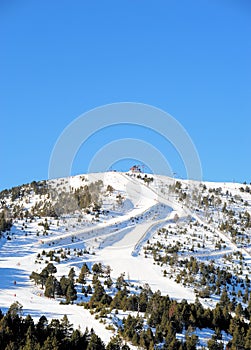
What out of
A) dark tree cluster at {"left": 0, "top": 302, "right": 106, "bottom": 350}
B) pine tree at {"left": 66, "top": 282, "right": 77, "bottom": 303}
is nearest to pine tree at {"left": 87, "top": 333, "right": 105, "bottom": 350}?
dark tree cluster at {"left": 0, "top": 302, "right": 106, "bottom": 350}

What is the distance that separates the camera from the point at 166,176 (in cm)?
18588

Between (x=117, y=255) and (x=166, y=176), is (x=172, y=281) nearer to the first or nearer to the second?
(x=117, y=255)

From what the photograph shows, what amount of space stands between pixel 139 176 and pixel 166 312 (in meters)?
124

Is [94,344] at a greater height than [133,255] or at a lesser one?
lesser

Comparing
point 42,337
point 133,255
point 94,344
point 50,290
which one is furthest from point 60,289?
point 133,255

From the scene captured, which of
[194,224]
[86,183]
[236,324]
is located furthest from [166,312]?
[86,183]

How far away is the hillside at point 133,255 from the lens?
189 ft

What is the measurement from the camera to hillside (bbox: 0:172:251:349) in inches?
2267

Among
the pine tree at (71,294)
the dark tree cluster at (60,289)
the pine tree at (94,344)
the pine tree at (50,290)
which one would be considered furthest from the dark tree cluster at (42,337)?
the pine tree at (50,290)

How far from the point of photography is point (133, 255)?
102938 millimetres

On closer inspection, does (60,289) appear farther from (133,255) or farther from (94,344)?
(133,255)

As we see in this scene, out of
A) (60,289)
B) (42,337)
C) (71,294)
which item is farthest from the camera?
(60,289)

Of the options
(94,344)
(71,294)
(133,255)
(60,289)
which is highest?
(133,255)

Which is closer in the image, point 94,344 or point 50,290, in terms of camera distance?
point 94,344
